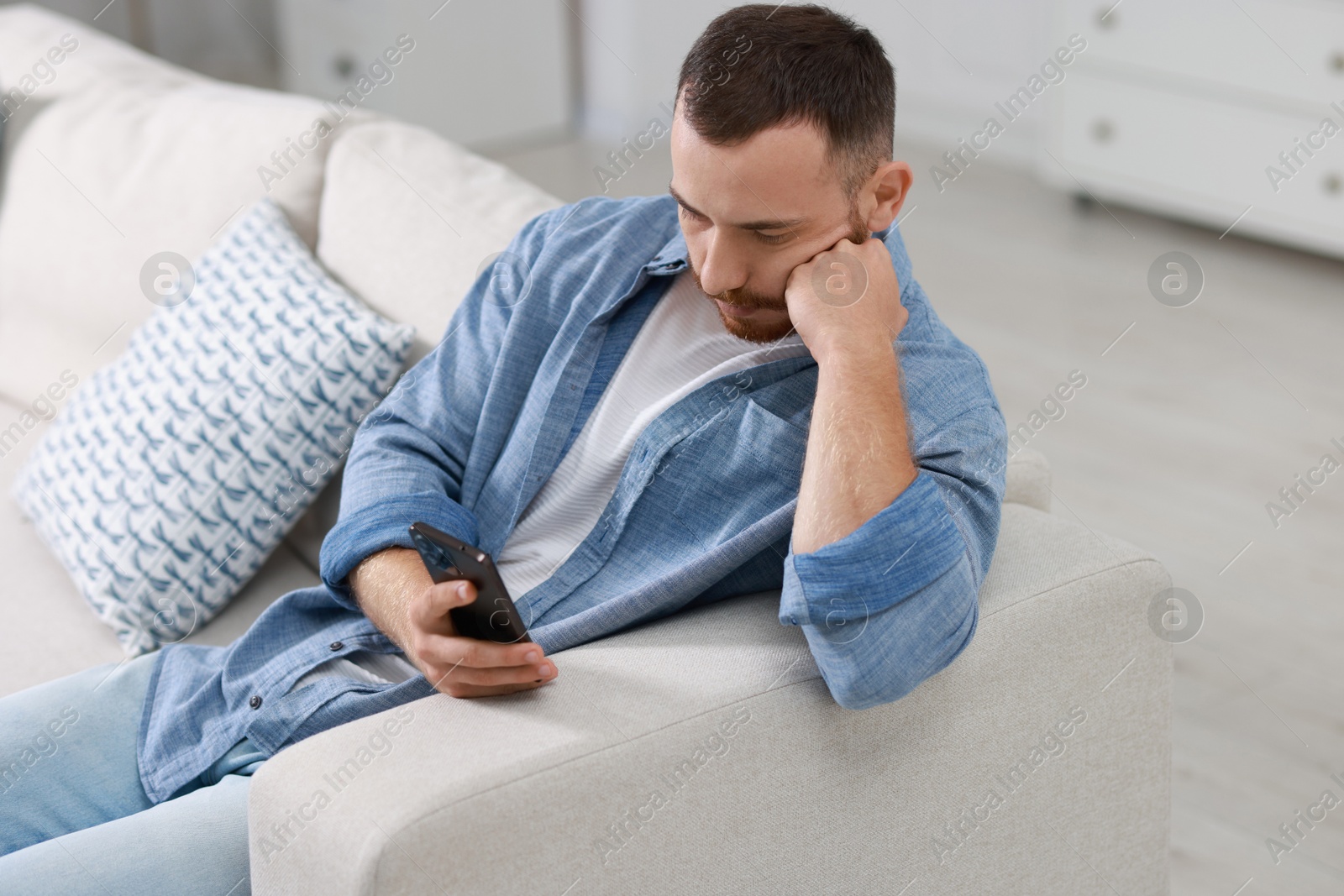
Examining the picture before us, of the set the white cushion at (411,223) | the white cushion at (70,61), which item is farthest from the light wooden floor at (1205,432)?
the white cushion at (70,61)

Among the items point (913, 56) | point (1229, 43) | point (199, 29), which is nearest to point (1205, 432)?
point (1229, 43)

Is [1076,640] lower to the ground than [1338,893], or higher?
higher

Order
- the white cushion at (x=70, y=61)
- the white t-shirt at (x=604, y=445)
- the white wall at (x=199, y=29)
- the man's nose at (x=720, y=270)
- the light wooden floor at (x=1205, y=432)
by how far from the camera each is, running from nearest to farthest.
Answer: the man's nose at (x=720, y=270), the white t-shirt at (x=604, y=445), the light wooden floor at (x=1205, y=432), the white cushion at (x=70, y=61), the white wall at (x=199, y=29)

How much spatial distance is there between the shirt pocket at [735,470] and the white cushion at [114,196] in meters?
0.80

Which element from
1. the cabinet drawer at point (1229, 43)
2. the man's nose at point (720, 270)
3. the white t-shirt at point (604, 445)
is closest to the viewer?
the man's nose at point (720, 270)

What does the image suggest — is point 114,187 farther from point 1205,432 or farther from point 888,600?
point 1205,432

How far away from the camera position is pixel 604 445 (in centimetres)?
125

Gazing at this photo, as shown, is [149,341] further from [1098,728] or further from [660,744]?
[1098,728]

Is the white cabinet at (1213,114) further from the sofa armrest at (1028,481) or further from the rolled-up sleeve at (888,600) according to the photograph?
the rolled-up sleeve at (888,600)

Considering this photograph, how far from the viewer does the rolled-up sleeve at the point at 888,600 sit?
0.97 meters

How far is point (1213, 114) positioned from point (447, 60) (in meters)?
2.50

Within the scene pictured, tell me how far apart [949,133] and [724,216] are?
365 centimetres

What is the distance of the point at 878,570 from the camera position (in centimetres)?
99

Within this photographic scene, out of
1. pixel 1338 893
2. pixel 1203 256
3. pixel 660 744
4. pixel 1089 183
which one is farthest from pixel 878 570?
pixel 1089 183
